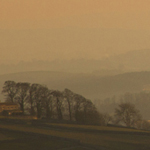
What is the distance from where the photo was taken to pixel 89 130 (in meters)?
63.2

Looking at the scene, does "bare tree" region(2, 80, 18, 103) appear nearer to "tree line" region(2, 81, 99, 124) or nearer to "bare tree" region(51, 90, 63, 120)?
"tree line" region(2, 81, 99, 124)

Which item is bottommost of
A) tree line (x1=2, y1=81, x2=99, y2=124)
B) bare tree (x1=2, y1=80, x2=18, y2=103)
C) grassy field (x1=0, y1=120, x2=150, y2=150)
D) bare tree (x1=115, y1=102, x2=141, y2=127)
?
grassy field (x1=0, y1=120, x2=150, y2=150)

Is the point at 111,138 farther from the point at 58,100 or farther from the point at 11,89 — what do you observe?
the point at 11,89

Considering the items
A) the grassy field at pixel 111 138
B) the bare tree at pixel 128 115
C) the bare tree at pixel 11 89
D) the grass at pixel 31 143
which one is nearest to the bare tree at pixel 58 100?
the bare tree at pixel 11 89

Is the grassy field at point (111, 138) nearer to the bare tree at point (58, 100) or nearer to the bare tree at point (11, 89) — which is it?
the bare tree at point (58, 100)

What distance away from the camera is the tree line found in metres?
86.2

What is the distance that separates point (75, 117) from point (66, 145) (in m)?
35.2

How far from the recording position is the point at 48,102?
8819cm

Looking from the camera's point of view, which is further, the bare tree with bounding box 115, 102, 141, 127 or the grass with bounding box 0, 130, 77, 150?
the bare tree with bounding box 115, 102, 141, 127

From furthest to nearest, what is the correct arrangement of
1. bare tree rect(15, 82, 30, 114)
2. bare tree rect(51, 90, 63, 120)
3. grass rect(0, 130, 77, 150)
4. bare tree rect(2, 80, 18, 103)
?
bare tree rect(2, 80, 18, 103), bare tree rect(15, 82, 30, 114), bare tree rect(51, 90, 63, 120), grass rect(0, 130, 77, 150)

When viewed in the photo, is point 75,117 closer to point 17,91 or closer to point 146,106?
point 17,91

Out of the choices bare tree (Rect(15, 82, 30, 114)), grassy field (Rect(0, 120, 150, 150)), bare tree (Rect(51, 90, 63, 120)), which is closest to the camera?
grassy field (Rect(0, 120, 150, 150))

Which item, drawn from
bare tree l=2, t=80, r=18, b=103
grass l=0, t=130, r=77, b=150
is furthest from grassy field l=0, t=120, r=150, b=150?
bare tree l=2, t=80, r=18, b=103

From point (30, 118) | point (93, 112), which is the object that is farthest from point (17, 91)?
point (93, 112)
